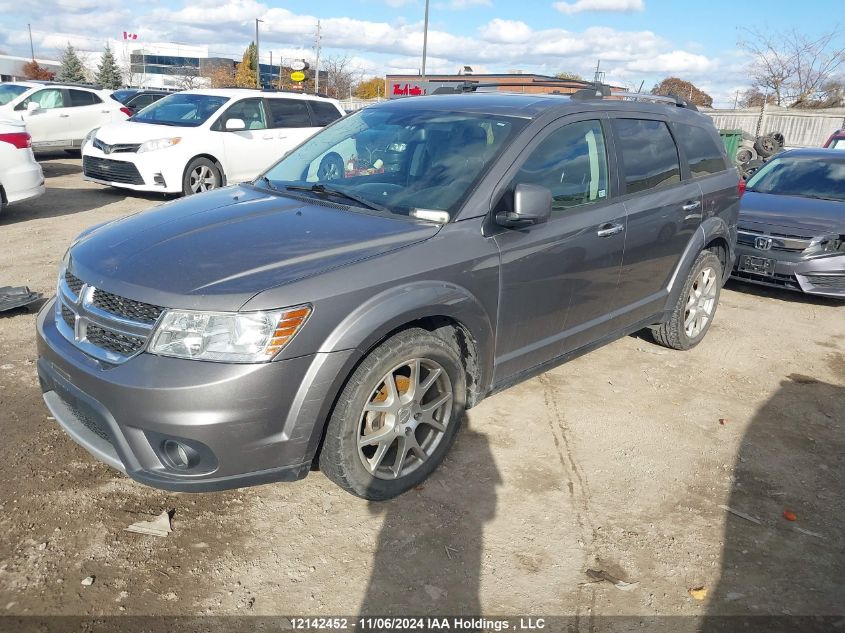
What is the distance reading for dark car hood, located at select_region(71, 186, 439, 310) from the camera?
272 centimetres

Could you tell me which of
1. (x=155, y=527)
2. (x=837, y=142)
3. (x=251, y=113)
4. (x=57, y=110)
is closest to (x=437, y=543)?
(x=155, y=527)

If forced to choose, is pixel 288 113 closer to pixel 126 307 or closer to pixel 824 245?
pixel 824 245

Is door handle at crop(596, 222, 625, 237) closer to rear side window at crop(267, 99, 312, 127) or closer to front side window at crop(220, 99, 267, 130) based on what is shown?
front side window at crop(220, 99, 267, 130)

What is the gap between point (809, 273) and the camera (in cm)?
680

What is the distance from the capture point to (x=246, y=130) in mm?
10602

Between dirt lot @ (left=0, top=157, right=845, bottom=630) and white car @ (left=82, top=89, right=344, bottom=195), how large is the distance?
224 inches

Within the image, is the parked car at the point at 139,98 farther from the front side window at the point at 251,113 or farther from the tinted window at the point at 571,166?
the tinted window at the point at 571,166

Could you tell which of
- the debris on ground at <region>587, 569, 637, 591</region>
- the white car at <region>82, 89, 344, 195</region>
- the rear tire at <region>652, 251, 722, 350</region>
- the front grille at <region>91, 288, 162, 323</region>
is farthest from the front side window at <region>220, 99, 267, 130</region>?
the debris on ground at <region>587, 569, 637, 591</region>

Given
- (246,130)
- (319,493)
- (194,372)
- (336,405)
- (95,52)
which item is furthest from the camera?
(95,52)

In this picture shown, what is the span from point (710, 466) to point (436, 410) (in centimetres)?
163

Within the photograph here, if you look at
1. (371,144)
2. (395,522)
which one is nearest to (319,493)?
(395,522)

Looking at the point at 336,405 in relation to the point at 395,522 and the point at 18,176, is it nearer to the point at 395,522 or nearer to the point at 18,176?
the point at 395,522

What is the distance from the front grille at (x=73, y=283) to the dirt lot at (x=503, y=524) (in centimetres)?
92

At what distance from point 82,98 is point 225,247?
553 inches
